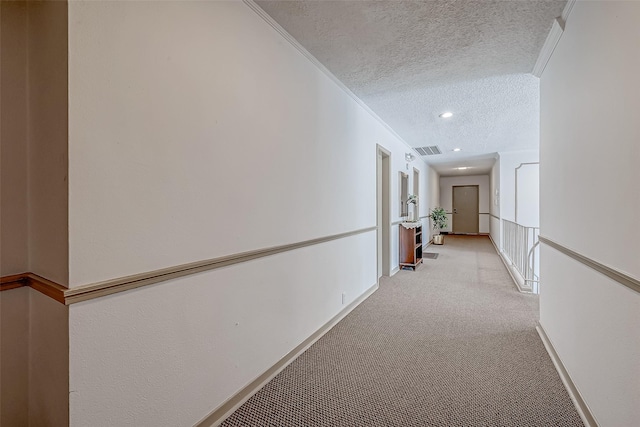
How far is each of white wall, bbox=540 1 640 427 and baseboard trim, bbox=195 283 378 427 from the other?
174 centimetres

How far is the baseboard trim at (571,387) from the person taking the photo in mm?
1529

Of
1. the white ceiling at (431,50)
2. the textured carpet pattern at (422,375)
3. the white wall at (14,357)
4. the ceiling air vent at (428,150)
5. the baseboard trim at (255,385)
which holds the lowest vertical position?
the textured carpet pattern at (422,375)

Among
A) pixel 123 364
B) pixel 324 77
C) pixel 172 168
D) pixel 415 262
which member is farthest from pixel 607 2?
pixel 415 262

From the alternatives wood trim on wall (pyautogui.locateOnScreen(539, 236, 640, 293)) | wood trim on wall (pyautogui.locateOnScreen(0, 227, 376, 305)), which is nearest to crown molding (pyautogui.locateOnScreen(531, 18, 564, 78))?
wood trim on wall (pyautogui.locateOnScreen(539, 236, 640, 293))

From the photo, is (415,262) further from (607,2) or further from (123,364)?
(123,364)

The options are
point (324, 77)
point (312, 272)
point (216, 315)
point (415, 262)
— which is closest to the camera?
point (216, 315)

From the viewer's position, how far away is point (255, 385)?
5.97 feet

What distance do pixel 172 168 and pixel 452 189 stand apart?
12.2m

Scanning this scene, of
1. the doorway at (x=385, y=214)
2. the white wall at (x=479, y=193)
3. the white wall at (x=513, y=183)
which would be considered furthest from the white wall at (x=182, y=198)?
the white wall at (x=479, y=193)

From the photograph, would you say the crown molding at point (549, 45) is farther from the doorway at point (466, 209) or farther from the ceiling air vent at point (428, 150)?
the doorway at point (466, 209)

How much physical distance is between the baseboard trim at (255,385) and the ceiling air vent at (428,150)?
187 inches

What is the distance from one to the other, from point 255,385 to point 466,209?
1171 cm

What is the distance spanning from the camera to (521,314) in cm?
309

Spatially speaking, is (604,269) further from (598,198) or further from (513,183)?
(513,183)
